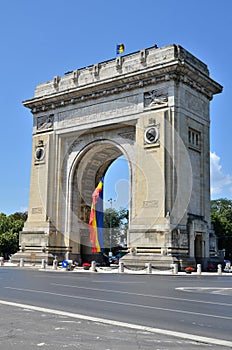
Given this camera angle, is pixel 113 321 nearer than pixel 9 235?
Yes

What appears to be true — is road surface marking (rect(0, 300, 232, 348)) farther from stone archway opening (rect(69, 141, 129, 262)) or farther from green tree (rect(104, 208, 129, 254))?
green tree (rect(104, 208, 129, 254))

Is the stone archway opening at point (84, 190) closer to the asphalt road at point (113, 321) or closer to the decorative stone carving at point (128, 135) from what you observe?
the decorative stone carving at point (128, 135)

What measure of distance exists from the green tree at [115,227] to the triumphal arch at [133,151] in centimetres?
3574

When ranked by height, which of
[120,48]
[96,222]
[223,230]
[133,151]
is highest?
[120,48]

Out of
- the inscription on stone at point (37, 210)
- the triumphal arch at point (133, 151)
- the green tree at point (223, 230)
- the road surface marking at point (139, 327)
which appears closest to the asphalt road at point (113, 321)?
the road surface marking at point (139, 327)

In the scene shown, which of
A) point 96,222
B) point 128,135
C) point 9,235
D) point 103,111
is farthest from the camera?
point 9,235

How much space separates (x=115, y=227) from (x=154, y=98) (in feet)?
156

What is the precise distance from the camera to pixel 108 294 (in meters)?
Answer: 14.9

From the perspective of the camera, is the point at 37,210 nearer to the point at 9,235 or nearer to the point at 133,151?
the point at 133,151

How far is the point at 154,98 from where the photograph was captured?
117 feet

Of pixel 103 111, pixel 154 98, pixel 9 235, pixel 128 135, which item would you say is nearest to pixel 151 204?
pixel 128 135

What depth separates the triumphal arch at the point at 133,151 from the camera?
3416cm

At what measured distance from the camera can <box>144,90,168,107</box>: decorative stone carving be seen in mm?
35188

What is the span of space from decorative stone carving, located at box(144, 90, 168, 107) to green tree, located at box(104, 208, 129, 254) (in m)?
43.5
